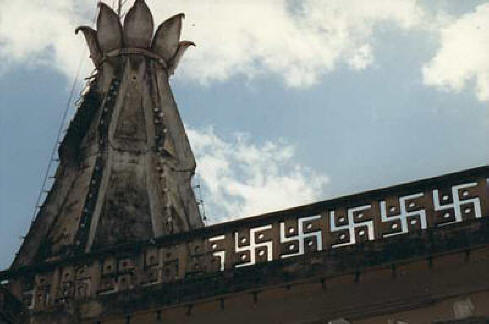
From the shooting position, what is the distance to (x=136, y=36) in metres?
20.7

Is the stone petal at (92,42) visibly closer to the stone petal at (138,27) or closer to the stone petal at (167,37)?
the stone petal at (138,27)

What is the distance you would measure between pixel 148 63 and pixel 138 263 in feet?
25.1

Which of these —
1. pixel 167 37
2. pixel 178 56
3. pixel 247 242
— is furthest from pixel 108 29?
pixel 247 242

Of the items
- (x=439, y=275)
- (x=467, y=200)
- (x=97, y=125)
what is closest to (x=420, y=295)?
(x=439, y=275)

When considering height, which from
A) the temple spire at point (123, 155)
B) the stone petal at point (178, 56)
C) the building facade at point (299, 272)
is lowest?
the building facade at point (299, 272)

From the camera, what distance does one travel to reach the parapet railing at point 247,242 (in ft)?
39.8

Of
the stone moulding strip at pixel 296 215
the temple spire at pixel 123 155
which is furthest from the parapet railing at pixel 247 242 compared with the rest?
the temple spire at pixel 123 155

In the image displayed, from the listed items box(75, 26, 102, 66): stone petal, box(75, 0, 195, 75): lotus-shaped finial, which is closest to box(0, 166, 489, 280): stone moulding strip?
box(75, 0, 195, 75): lotus-shaped finial

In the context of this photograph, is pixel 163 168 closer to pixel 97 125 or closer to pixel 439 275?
pixel 97 125

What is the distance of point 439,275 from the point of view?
11727mm

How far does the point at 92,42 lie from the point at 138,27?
918 mm

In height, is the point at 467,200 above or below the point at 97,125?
below

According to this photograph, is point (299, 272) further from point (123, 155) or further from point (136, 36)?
point (136, 36)

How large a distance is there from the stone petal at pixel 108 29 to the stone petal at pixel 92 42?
138 millimetres
